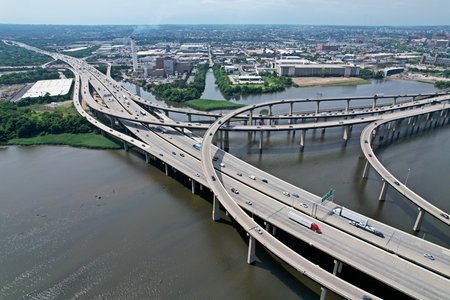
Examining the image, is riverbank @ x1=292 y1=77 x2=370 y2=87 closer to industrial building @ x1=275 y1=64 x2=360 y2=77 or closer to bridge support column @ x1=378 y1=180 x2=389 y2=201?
industrial building @ x1=275 y1=64 x2=360 y2=77

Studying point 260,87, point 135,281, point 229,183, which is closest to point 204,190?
point 229,183

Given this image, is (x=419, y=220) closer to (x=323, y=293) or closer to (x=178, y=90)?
(x=323, y=293)

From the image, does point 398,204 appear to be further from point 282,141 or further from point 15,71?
point 15,71

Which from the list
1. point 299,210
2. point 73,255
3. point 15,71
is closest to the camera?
point 73,255

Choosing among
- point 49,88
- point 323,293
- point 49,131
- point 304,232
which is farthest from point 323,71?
point 323,293

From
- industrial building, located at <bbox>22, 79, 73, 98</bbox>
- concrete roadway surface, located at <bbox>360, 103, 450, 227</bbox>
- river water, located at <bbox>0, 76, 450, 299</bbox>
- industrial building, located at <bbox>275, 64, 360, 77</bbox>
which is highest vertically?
industrial building, located at <bbox>275, 64, 360, 77</bbox>

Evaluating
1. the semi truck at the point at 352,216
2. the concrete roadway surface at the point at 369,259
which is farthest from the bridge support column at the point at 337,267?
the semi truck at the point at 352,216

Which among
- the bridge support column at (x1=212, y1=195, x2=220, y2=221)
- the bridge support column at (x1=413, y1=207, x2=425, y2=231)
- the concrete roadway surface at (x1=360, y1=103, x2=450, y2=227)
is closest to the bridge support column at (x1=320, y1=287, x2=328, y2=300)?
the bridge support column at (x1=212, y1=195, x2=220, y2=221)
